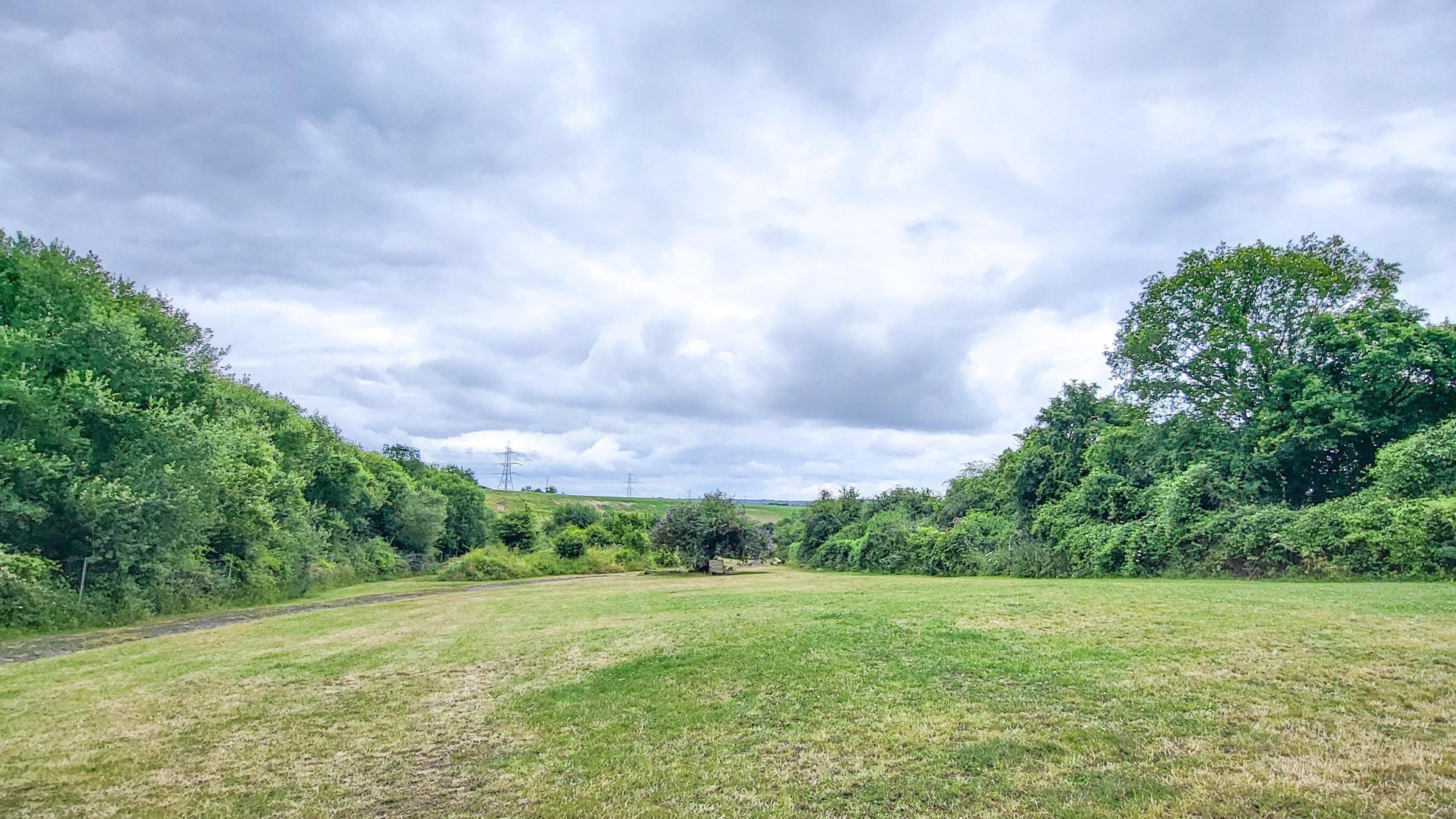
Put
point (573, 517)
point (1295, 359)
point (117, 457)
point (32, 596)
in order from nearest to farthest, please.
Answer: point (32, 596) → point (117, 457) → point (1295, 359) → point (573, 517)

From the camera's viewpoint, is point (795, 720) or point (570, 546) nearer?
point (795, 720)

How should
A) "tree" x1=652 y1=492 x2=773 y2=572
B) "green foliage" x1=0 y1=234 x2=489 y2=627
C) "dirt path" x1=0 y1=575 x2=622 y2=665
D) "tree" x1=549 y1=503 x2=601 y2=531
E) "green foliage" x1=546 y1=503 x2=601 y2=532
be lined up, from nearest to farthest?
"dirt path" x1=0 y1=575 x2=622 y2=665, "green foliage" x1=0 y1=234 x2=489 y2=627, "tree" x1=652 y1=492 x2=773 y2=572, "green foliage" x1=546 y1=503 x2=601 y2=532, "tree" x1=549 y1=503 x2=601 y2=531

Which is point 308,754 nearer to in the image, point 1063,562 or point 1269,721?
point 1269,721

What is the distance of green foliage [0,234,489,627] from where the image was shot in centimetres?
1783

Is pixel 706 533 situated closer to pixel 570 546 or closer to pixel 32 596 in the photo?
pixel 570 546

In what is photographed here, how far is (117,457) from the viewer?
20.0 metres

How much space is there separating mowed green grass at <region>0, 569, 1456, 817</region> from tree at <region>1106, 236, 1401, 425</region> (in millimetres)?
16142

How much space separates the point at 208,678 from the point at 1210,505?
30296mm

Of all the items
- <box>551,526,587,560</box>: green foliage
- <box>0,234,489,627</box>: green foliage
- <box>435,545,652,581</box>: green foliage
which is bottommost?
<box>435,545,652,581</box>: green foliage

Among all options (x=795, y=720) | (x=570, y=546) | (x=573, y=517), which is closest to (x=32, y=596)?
(x=795, y=720)

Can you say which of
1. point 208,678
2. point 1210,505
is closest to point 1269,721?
point 208,678

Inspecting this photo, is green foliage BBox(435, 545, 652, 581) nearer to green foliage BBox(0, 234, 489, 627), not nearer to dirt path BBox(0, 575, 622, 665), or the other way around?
dirt path BBox(0, 575, 622, 665)

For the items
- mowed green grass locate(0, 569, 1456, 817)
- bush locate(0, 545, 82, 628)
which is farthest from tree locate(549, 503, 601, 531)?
mowed green grass locate(0, 569, 1456, 817)

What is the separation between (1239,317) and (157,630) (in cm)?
3804
